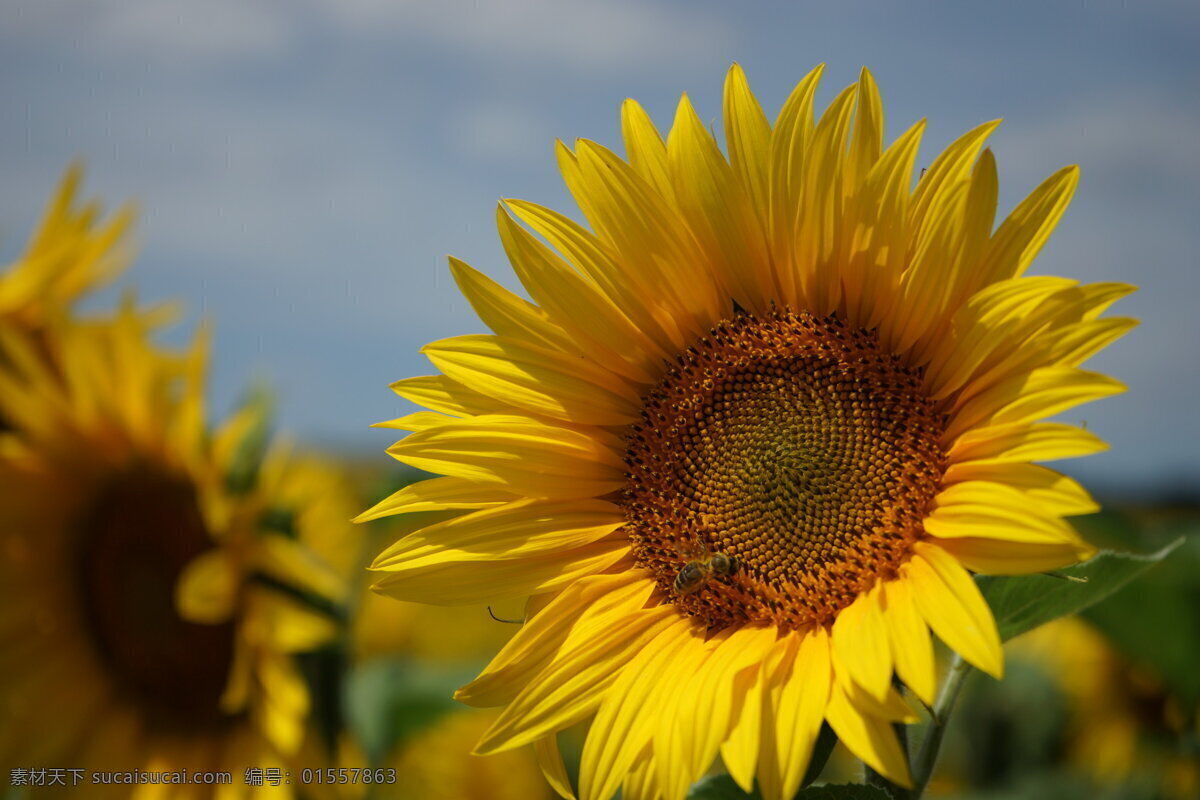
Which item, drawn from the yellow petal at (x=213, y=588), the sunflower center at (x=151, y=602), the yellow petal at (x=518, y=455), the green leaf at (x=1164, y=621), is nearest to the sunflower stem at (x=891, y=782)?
the yellow petal at (x=518, y=455)

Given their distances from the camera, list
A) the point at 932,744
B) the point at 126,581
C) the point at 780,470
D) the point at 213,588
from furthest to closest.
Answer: the point at 126,581
the point at 213,588
the point at 780,470
the point at 932,744

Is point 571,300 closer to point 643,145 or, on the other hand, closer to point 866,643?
point 643,145

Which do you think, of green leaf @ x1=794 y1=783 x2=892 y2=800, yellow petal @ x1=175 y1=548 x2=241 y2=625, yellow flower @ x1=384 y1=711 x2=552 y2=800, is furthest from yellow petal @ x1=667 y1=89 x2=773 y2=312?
yellow flower @ x1=384 y1=711 x2=552 y2=800

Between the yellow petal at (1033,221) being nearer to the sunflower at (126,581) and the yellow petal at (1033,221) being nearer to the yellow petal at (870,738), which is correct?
the yellow petal at (870,738)

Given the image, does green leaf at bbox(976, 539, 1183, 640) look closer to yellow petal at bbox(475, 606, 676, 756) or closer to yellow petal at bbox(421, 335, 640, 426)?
yellow petal at bbox(475, 606, 676, 756)

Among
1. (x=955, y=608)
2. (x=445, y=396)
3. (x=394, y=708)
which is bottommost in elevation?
(x=394, y=708)

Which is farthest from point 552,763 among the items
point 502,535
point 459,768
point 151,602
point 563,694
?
point 459,768

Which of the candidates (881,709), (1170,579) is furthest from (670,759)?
(1170,579)
